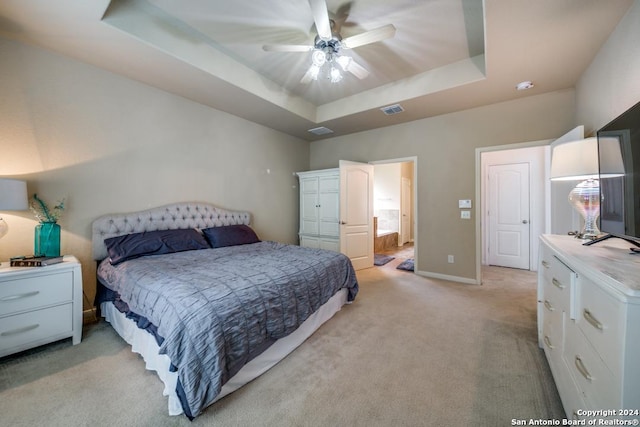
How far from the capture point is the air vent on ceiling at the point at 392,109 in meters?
3.63

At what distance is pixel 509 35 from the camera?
2096mm

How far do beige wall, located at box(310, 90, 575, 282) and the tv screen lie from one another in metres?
2.22

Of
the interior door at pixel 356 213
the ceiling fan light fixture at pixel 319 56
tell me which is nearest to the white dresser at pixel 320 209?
the interior door at pixel 356 213

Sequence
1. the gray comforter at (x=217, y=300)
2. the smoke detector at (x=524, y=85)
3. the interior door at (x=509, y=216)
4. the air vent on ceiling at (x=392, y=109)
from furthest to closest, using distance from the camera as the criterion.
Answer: the interior door at (x=509, y=216) → the air vent on ceiling at (x=392, y=109) → the smoke detector at (x=524, y=85) → the gray comforter at (x=217, y=300)

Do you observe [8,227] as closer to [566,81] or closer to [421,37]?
[421,37]

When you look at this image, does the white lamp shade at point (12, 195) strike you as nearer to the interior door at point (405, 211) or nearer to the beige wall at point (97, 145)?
the beige wall at point (97, 145)

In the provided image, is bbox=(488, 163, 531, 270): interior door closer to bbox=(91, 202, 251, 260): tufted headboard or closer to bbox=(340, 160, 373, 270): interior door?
bbox=(340, 160, 373, 270): interior door

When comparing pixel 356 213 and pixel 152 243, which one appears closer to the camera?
pixel 152 243

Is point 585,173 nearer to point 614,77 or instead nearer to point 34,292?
point 614,77

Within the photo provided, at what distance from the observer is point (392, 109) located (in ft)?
12.3

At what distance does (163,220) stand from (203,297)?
214 cm

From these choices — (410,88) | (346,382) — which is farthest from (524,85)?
(346,382)

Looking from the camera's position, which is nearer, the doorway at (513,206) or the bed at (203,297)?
the bed at (203,297)

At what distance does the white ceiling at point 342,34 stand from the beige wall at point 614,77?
0.11 metres
